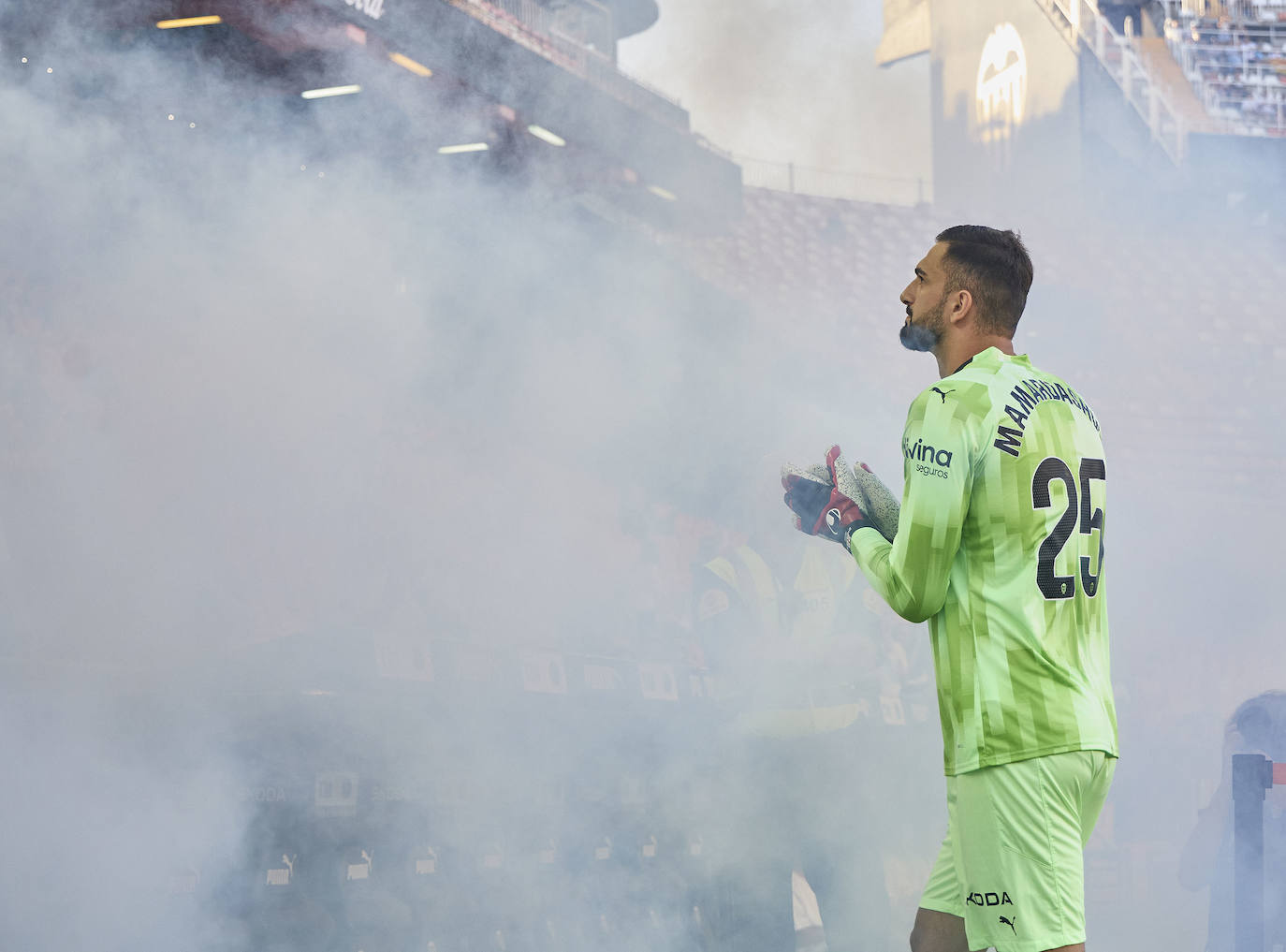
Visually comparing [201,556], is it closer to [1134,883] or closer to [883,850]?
[883,850]

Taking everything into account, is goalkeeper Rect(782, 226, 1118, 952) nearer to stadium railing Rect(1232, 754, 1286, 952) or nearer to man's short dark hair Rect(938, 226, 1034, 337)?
man's short dark hair Rect(938, 226, 1034, 337)

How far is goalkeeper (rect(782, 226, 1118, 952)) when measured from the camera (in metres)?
1.47

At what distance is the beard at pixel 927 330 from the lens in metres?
1.65

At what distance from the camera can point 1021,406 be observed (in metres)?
1.54

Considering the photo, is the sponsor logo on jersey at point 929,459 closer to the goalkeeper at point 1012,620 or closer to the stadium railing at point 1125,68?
the goalkeeper at point 1012,620

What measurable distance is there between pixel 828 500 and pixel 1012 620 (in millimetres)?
328

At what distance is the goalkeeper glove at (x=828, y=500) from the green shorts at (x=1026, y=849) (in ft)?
1.22

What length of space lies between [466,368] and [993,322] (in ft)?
8.50

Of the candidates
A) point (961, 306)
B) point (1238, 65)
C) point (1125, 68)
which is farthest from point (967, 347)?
point (1238, 65)

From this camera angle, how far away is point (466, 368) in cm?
400

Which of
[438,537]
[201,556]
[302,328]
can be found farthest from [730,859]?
[302,328]

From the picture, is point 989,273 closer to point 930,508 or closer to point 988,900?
point 930,508

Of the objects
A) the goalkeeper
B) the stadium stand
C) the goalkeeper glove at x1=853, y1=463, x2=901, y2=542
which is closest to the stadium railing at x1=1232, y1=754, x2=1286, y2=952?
the goalkeeper

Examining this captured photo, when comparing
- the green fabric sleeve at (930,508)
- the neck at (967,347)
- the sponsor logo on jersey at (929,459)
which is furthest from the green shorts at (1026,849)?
the neck at (967,347)
